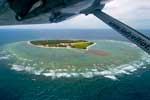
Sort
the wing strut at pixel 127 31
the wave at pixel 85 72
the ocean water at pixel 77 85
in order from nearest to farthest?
the wing strut at pixel 127 31, the ocean water at pixel 77 85, the wave at pixel 85 72

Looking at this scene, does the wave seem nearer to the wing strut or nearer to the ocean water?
the ocean water

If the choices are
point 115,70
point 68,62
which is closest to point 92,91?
point 115,70

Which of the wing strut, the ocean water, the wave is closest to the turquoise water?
the wave

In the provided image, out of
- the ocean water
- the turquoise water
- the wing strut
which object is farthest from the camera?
the turquoise water

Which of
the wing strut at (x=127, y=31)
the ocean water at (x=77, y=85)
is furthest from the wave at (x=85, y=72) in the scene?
the wing strut at (x=127, y=31)

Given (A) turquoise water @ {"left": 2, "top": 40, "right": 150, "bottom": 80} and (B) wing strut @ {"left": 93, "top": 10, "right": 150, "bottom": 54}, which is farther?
(A) turquoise water @ {"left": 2, "top": 40, "right": 150, "bottom": 80}

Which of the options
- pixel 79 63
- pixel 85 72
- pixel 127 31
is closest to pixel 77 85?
pixel 85 72

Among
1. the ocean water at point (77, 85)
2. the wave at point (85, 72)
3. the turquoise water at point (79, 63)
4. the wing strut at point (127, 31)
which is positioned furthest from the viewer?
the turquoise water at point (79, 63)

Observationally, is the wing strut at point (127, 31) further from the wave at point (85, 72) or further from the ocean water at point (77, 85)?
the wave at point (85, 72)

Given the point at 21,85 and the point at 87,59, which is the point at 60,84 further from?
the point at 87,59
